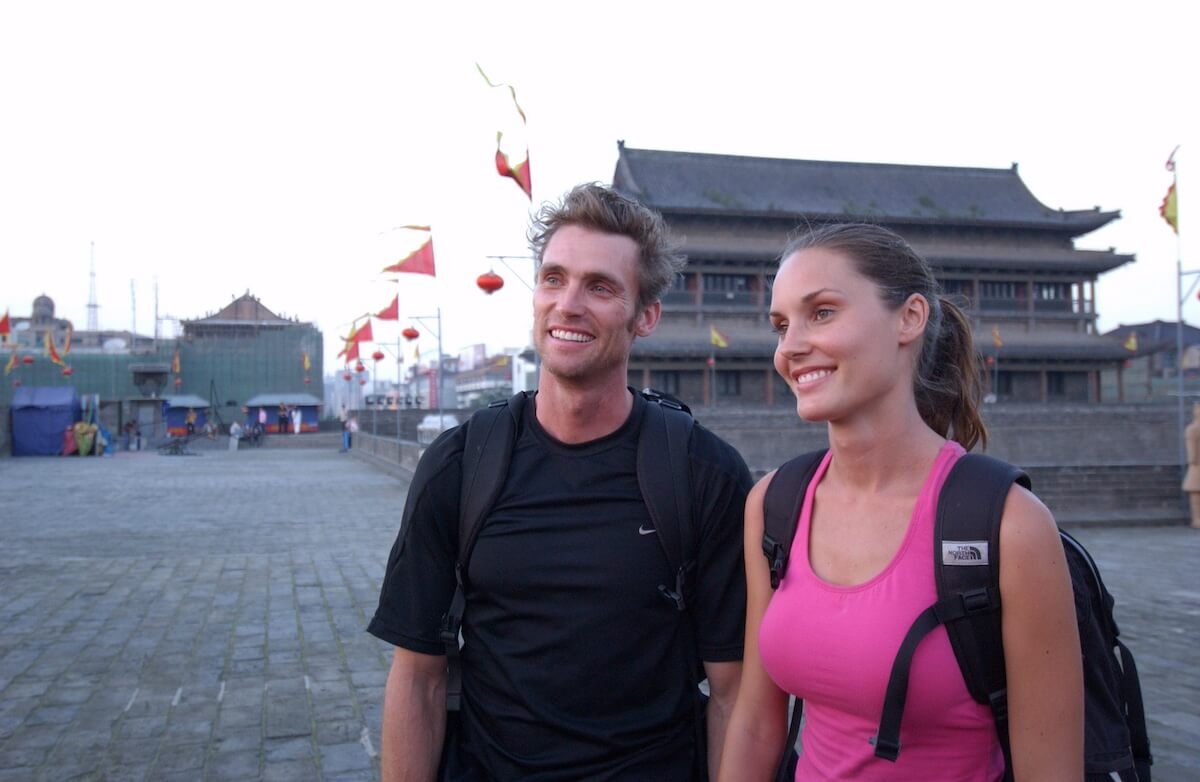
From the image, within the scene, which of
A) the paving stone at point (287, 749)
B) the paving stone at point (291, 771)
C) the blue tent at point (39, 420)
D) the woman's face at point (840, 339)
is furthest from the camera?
the blue tent at point (39, 420)

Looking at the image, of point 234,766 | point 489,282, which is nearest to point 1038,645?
point 234,766

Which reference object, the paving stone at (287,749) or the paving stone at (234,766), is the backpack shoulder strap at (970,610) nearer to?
the paving stone at (234,766)

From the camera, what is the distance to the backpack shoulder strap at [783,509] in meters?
1.97

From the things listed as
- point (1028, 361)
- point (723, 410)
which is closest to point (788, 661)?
point (723, 410)

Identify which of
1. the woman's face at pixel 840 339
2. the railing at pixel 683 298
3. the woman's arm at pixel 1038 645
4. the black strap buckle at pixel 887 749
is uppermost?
the railing at pixel 683 298

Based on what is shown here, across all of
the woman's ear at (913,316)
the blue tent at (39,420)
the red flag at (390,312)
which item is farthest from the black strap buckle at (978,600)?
the blue tent at (39,420)

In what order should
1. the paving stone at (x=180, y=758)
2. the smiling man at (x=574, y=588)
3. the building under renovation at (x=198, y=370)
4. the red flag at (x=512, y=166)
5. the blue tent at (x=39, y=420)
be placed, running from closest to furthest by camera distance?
the smiling man at (x=574, y=588) < the paving stone at (x=180, y=758) < the red flag at (x=512, y=166) < the blue tent at (x=39, y=420) < the building under renovation at (x=198, y=370)

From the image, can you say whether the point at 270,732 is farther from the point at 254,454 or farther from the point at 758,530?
the point at 254,454

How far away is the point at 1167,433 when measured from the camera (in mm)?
32250

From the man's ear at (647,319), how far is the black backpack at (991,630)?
2.90ft

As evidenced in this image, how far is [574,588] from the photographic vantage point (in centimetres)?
215

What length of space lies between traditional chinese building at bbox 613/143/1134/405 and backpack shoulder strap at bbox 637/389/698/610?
31.5m

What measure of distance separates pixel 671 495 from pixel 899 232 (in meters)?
36.7

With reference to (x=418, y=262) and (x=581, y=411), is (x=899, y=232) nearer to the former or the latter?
(x=418, y=262)
